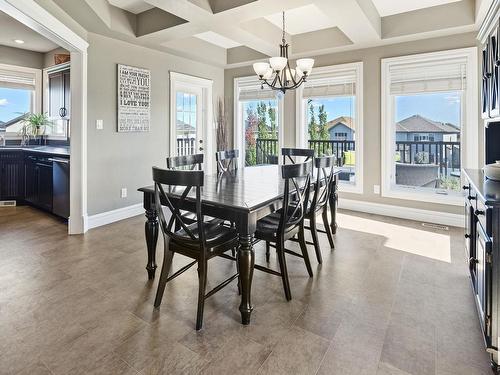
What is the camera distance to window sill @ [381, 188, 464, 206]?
429 centimetres

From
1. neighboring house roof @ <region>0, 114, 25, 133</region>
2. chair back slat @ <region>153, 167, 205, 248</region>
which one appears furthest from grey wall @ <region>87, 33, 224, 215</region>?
neighboring house roof @ <region>0, 114, 25, 133</region>

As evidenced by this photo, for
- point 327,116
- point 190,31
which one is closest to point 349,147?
point 327,116

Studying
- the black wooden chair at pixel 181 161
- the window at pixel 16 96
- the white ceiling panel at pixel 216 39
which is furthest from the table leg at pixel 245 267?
the window at pixel 16 96

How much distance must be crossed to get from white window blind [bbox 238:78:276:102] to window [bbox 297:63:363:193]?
2.11ft

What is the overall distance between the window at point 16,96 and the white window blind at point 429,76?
20.1ft

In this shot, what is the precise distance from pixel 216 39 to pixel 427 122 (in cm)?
346

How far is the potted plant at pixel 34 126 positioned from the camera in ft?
18.5

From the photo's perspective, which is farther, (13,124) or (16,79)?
(13,124)

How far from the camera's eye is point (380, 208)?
4.80 m

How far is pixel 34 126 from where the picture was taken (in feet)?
18.6

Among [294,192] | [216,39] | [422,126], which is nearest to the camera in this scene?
[294,192]

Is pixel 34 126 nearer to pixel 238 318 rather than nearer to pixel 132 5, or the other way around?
pixel 132 5

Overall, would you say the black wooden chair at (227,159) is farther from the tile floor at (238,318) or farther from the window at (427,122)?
the window at (427,122)

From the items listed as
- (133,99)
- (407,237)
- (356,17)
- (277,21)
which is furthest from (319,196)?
(133,99)
